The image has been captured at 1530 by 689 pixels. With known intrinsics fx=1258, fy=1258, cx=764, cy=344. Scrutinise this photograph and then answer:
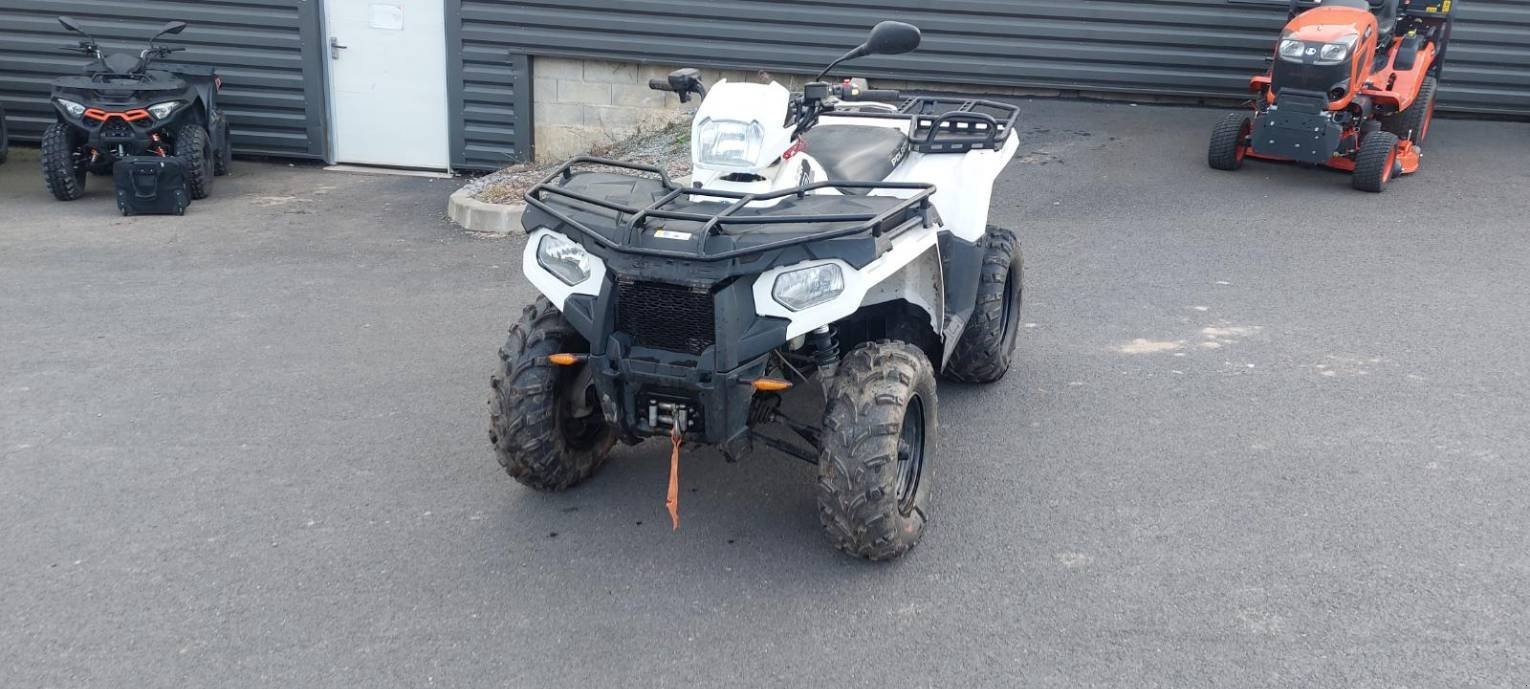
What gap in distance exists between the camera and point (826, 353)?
4.41 m

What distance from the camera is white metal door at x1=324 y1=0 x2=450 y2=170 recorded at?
12.2m

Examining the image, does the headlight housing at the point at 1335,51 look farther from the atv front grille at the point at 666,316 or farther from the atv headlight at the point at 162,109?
the atv headlight at the point at 162,109

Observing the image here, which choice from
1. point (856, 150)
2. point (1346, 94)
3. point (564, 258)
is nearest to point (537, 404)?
point (564, 258)

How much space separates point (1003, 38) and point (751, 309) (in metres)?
8.70

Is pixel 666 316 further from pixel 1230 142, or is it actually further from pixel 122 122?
pixel 122 122

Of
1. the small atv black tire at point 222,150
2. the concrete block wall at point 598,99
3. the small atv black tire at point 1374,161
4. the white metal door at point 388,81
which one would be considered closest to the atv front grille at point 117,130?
the small atv black tire at point 222,150

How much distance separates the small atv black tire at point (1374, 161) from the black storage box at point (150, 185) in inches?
361

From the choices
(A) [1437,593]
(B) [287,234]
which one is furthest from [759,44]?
(A) [1437,593]

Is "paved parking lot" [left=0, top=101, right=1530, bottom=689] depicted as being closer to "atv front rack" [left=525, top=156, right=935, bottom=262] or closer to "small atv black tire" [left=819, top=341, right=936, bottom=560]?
"small atv black tire" [left=819, top=341, right=936, bottom=560]

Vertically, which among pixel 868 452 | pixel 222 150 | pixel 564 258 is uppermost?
pixel 564 258

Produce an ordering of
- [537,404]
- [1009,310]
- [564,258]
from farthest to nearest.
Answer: [1009,310]
[537,404]
[564,258]

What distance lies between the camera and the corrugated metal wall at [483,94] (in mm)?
12094

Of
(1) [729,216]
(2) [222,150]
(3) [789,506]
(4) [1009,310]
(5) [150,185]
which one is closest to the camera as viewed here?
(1) [729,216]

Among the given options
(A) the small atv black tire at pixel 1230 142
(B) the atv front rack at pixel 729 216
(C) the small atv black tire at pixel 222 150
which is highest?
(B) the atv front rack at pixel 729 216
